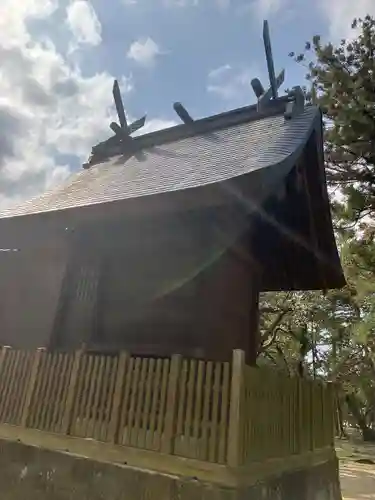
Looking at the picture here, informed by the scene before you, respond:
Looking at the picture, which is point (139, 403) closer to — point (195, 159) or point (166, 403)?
point (166, 403)

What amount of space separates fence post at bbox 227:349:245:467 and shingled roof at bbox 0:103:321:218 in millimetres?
1918

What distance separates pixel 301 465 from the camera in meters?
5.17

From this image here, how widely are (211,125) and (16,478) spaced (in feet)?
22.2

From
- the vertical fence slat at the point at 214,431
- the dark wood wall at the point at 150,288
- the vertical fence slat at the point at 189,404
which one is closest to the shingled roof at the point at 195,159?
the dark wood wall at the point at 150,288

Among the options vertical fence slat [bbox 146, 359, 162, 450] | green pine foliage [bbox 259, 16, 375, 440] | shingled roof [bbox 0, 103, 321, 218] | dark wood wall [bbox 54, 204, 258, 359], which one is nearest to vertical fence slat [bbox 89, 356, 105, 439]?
vertical fence slat [bbox 146, 359, 162, 450]

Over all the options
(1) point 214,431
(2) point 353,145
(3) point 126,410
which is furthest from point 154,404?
(2) point 353,145

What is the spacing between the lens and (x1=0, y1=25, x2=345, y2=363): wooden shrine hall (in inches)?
226

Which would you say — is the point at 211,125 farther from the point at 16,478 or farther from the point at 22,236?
the point at 16,478

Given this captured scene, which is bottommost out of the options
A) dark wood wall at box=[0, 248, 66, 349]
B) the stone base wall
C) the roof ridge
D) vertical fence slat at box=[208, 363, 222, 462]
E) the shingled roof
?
the stone base wall

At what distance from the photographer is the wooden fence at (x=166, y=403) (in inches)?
154

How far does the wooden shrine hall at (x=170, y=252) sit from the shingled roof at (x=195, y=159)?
0.04 m

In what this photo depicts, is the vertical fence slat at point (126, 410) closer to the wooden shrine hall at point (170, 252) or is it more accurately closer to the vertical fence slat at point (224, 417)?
the vertical fence slat at point (224, 417)

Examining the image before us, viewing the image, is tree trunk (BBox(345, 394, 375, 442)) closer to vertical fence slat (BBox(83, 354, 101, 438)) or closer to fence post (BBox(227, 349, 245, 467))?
vertical fence slat (BBox(83, 354, 101, 438))

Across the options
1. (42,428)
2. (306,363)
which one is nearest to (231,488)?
(42,428)
